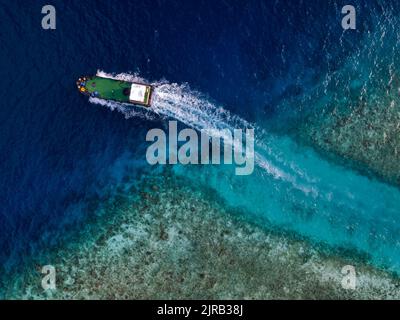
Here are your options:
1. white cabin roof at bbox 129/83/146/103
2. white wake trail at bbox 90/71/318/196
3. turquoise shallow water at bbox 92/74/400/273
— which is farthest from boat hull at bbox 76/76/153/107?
turquoise shallow water at bbox 92/74/400/273

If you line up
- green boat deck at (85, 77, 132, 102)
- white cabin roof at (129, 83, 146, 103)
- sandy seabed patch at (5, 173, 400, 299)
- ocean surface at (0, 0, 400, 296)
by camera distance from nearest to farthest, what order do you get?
1. sandy seabed patch at (5, 173, 400, 299)
2. white cabin roof at (129, 83, 146, 103)
3. ocean surface at (0, 0, 400, 296)
4. green boat deck at (85, 77, 132, 102)

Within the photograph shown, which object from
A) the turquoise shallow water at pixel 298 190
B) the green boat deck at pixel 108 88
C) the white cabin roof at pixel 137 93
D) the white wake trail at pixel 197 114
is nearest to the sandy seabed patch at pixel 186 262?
the turquoise shallow water at pixel 298 190

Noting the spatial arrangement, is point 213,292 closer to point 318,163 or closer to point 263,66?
point 318,163

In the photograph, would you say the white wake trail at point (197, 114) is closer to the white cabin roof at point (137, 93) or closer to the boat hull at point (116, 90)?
the boat hull at point (116, 90)

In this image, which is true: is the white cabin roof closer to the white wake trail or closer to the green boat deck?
the green boat deck

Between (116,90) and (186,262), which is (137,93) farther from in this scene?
(186,262)

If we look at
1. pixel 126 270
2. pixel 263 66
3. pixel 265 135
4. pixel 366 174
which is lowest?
pixel 126 270

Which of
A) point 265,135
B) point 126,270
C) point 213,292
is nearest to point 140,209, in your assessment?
point 126,270
